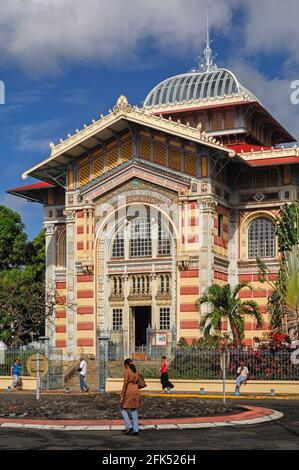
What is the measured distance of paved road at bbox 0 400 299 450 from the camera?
16.4m

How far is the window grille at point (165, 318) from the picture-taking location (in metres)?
46.9

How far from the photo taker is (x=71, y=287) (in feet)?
161

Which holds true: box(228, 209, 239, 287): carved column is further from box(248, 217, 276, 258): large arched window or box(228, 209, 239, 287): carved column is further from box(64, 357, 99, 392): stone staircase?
box(64, 357, 99, 392): stone staircase

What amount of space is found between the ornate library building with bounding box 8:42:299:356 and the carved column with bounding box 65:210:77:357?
6 centimetres

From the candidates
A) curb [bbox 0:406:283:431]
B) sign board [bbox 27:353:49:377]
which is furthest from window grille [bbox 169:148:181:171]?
curb [bbox 0:406:283:431]

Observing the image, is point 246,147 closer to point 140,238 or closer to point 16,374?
point 140,238

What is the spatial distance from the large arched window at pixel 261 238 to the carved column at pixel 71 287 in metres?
9.90

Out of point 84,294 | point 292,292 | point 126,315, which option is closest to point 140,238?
point 126,315

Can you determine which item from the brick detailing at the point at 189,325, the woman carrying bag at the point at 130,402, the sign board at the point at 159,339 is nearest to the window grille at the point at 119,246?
the sign board at the point at 159,339

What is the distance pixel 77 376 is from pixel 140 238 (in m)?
8.65

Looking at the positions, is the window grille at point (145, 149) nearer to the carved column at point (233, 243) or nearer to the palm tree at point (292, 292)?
the carved column at point (233, 243)
